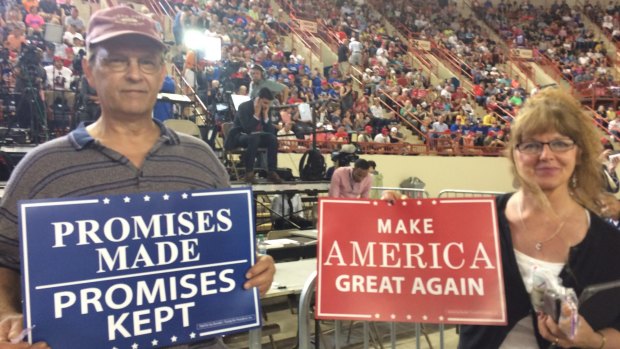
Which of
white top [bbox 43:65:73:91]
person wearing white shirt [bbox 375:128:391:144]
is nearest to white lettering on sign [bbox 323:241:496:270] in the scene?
white top [bbox 43:65:73:91]

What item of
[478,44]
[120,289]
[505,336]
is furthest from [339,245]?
[478,44]

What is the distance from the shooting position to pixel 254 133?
682cm

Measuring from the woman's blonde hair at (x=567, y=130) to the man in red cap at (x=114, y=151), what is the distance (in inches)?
37.2

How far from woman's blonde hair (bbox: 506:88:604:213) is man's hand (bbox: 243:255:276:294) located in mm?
881

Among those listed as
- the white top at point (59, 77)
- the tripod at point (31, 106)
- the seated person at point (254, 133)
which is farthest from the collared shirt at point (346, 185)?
the white top at point (59, 77)

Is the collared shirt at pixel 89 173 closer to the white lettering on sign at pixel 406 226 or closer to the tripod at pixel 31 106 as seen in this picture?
the white lettering on sign at pixel 406 226

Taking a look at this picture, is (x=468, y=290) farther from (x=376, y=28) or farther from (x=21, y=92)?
(x=376, y=28)

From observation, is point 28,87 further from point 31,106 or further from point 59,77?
point 59,77

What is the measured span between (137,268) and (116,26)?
698 mm

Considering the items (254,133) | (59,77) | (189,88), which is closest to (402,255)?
(254,133)

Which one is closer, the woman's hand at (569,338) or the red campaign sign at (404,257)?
the woman's hand at (569,338)

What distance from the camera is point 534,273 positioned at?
1517 millimetres

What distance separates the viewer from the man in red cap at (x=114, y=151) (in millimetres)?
1396

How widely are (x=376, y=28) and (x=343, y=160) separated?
580 inches
